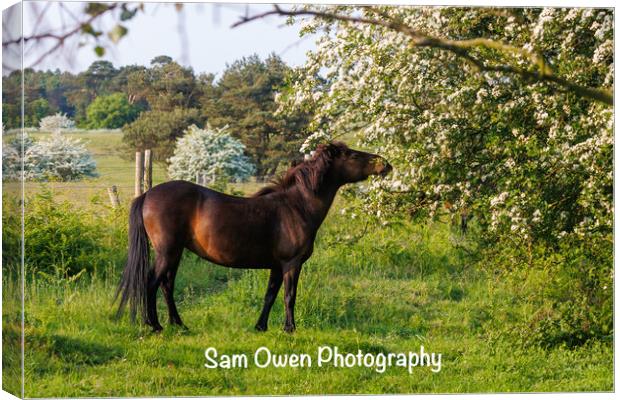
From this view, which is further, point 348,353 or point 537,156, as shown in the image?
point 537,156

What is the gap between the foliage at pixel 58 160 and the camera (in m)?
7.24

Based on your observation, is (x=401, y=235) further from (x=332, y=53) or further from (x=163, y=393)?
(x=163, y=393)

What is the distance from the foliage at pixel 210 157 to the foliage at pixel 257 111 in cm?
8

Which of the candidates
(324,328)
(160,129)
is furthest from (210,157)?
(324,328)

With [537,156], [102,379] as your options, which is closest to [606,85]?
[537,156]

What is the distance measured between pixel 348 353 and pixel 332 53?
2.64m

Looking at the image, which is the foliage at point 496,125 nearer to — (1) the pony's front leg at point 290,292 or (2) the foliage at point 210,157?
(2) the foliage at point 210,157

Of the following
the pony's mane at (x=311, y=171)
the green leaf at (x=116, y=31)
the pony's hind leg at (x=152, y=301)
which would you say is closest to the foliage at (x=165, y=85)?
the pony's mane at (x=311, y=171)

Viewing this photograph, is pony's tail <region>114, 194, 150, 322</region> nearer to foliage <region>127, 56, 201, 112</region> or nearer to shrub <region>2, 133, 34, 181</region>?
foliage <region>127, 56, 201, 112</region>

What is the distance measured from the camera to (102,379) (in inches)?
282

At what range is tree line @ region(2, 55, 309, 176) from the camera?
24.3 ft

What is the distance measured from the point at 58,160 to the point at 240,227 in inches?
60.7

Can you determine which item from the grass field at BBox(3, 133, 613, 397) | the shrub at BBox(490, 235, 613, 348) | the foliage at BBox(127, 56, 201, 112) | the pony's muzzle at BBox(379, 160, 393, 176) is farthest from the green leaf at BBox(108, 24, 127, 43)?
the shrub at BBox(490, 235, 613, 348)

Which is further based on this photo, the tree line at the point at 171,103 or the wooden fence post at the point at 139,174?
the wooden fence post at the point at 139,174
